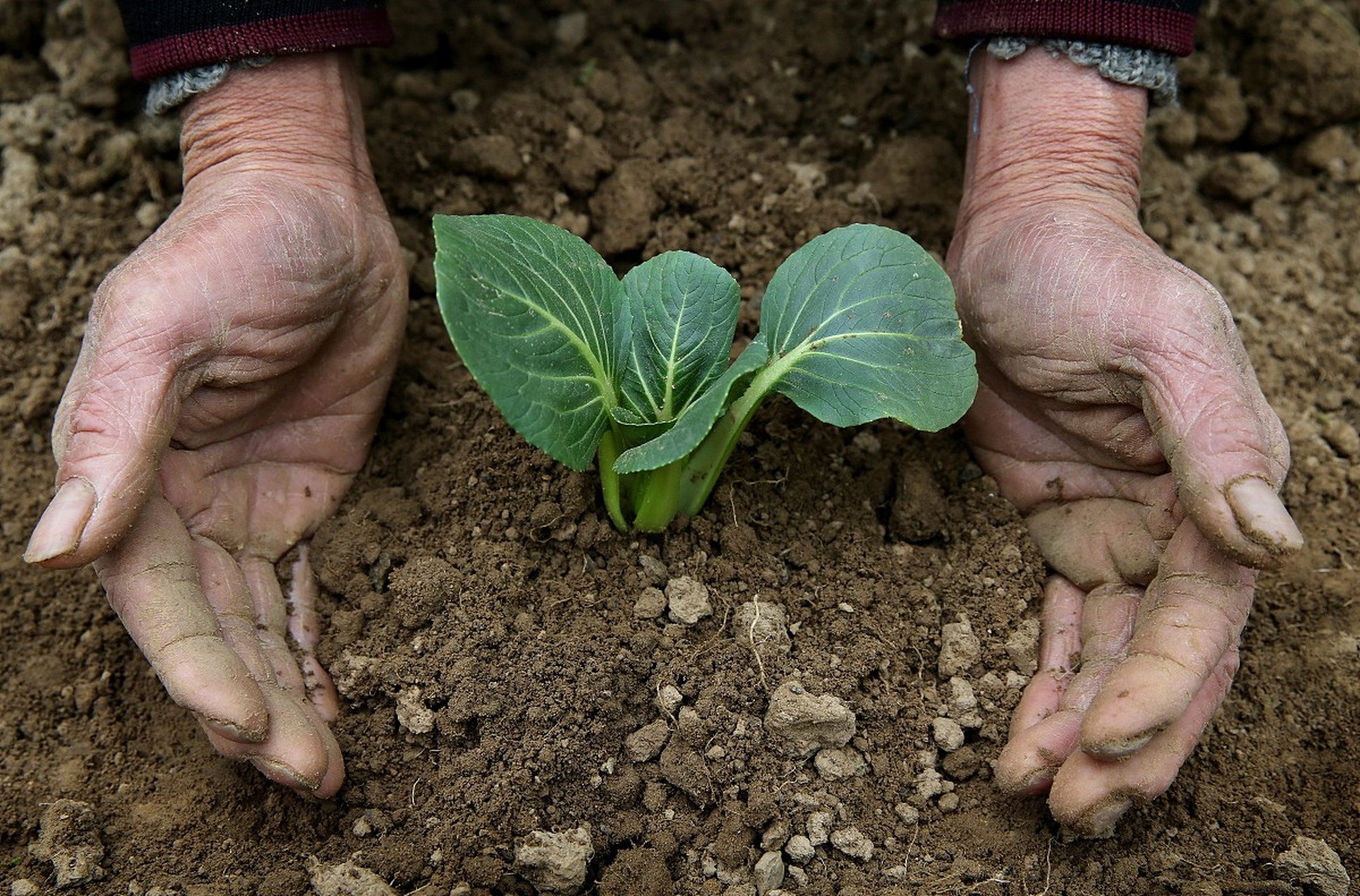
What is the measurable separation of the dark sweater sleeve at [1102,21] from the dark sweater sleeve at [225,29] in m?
1.50

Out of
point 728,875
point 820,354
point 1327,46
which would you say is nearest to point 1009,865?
point 728,875

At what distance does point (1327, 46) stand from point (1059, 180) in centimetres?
122

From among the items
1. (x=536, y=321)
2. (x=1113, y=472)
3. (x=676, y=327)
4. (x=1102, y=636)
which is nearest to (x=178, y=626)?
(x=536, y=321)

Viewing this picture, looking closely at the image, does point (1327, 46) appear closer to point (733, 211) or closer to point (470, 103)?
point (733, 211)

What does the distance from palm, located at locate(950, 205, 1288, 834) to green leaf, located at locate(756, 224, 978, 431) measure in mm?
286

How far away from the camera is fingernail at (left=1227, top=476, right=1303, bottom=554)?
5.77 ft

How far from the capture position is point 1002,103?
2592 millimetres

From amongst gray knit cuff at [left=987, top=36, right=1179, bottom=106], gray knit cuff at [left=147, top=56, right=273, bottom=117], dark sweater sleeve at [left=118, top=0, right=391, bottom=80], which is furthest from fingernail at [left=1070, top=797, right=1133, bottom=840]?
gray knit cuff at [left=147, top=56, right=273, bottom=117]

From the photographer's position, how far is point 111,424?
6.25 feet

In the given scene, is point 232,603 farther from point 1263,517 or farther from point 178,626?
point 1263,517

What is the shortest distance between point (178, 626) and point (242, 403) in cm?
52

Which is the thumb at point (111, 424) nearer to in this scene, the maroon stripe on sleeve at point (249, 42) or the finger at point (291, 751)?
the finger at point (291, 751)

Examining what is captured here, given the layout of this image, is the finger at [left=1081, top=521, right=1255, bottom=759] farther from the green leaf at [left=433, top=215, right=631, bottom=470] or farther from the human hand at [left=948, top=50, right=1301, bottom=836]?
the green leaf at [left=433, top=215, right=631, bottom=470]

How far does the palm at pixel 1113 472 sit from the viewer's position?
6.16 ft
